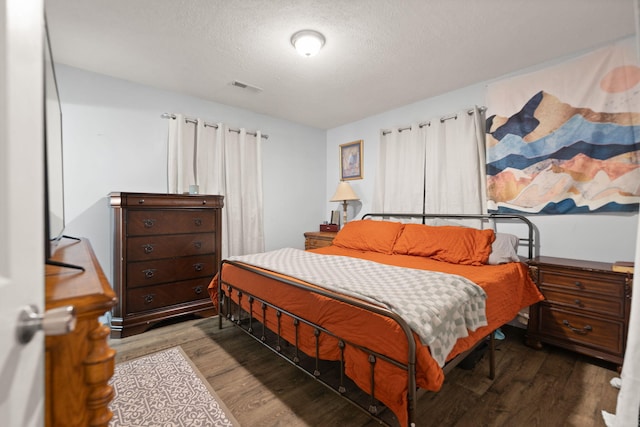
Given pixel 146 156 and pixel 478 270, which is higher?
pixel 146 156

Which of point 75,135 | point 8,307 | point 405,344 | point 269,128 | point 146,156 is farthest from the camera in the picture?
point 269,128

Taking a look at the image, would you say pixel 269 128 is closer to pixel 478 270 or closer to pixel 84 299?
pixel 478 270

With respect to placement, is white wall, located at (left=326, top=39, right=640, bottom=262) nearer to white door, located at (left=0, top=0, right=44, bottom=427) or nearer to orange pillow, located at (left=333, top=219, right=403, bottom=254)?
orange pillow, located at (left=333, top=219, right=403, bottom=254)

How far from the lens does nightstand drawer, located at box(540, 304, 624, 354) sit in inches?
76.4

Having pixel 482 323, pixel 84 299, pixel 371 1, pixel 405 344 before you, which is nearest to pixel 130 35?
pixel 371 1

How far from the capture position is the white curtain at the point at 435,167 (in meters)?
2.90

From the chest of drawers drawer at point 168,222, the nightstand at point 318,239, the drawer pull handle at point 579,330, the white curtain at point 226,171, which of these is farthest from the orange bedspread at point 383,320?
the nightstand at point 318,239

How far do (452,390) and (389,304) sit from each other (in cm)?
95

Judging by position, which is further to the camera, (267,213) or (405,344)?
(267,213)

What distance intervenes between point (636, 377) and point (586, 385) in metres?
0.75

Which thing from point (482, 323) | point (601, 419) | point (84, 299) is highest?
point (84, 299)

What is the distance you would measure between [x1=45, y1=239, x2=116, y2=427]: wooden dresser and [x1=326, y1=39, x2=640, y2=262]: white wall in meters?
3.11

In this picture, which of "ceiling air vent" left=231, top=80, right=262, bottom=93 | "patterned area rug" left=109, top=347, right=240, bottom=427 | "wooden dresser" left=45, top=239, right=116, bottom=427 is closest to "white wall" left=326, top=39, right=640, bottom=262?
"ceiling air vent" left=231, top=80, right=262, bottom=93

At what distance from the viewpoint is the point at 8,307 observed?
15.5 inches
